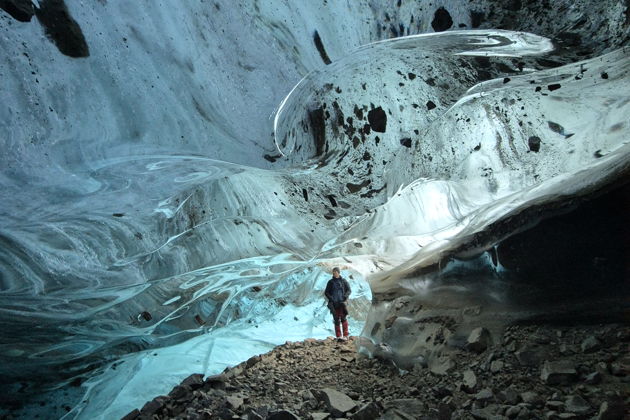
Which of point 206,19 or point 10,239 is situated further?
point 206,19

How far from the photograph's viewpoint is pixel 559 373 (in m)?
1.11

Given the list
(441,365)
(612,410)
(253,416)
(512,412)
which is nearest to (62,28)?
(253,416)

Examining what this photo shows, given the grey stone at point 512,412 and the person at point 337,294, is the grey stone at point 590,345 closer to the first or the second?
the grey stone at point 512,412

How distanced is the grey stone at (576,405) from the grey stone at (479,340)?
1.17ft

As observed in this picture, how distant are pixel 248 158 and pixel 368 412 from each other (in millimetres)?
1823

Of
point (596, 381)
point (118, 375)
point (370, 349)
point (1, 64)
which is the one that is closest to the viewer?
point (596, 381)

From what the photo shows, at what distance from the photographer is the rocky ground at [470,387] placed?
1.04m

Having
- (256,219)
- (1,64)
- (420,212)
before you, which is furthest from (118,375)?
(420,212)

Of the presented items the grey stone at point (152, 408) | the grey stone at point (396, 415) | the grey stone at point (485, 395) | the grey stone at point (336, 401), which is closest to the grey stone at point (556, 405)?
the grey stone at point (485, 395)

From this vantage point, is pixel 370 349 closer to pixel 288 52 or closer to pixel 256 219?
pixel 256 219

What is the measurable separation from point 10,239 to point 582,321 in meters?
2.12

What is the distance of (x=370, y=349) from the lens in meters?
2.00

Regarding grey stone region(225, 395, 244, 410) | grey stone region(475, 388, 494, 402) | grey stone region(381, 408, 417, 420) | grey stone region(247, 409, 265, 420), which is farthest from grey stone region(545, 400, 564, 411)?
grey stone region(225, 395, 244, 410)

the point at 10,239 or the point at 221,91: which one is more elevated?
the point at 221,91
